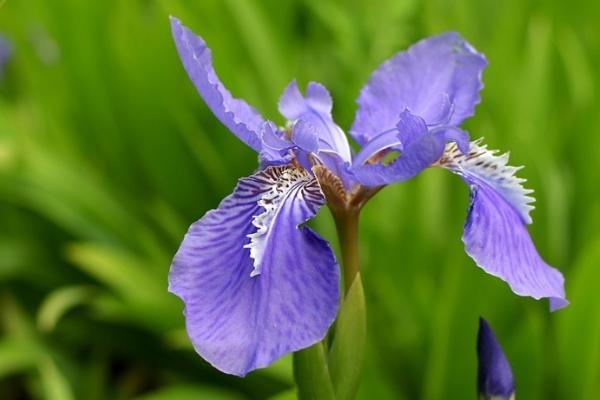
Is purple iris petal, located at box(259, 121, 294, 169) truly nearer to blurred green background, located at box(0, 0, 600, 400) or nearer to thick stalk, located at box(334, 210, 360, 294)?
thick stalk, located at box(334, 210, 360, 294)

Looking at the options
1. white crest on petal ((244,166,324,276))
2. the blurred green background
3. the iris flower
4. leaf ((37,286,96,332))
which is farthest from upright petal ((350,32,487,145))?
leaf ((37,286,96,332))

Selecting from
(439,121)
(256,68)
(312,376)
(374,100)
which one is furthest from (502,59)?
(312,376)

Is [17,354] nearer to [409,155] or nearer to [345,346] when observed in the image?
[345,346]

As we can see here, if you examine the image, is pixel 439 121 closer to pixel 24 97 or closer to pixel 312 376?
pixel 312 376

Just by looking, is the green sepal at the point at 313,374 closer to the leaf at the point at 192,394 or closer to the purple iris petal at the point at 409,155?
the purple iris petal at the point at 409,155

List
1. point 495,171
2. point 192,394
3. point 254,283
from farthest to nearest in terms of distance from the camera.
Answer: point 192,394
point 495,171
point 254,283

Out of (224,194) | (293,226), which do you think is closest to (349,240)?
(293,226)
